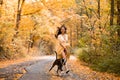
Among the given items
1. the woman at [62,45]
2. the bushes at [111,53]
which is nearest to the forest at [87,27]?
the bushes at [111,53]

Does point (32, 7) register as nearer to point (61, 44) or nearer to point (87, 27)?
point (87, 27)

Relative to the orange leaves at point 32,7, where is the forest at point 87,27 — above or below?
below

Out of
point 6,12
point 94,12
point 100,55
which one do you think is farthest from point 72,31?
point 100,55

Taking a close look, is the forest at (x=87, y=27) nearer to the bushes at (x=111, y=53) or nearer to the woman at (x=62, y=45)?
the bushes at (x=111, y=53)

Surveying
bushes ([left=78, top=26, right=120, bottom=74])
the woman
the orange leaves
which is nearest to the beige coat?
the woman

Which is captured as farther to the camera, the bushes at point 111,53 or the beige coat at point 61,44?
the bushes at point 111,53

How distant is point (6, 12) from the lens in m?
24.4

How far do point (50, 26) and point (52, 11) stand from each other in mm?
11953

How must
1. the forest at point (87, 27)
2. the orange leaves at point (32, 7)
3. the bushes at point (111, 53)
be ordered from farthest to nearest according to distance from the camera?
the orange leaves at point (32, 7) → the forest at point (87, 27) → the bushes at point (111, 53)

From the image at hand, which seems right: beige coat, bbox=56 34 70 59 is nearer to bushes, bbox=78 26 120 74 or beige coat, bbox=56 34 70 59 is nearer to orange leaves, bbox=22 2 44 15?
bushes, bbox=78 26 120 74

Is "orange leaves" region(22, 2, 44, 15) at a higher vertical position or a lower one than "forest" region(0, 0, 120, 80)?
higher

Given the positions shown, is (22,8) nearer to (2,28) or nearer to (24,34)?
(24,34)

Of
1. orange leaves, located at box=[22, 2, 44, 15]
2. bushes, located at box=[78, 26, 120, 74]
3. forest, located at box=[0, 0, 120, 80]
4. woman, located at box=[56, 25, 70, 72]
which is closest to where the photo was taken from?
woman, located at box=[56, 25, 70, 72]

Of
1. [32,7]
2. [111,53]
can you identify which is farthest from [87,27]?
[111,53]
